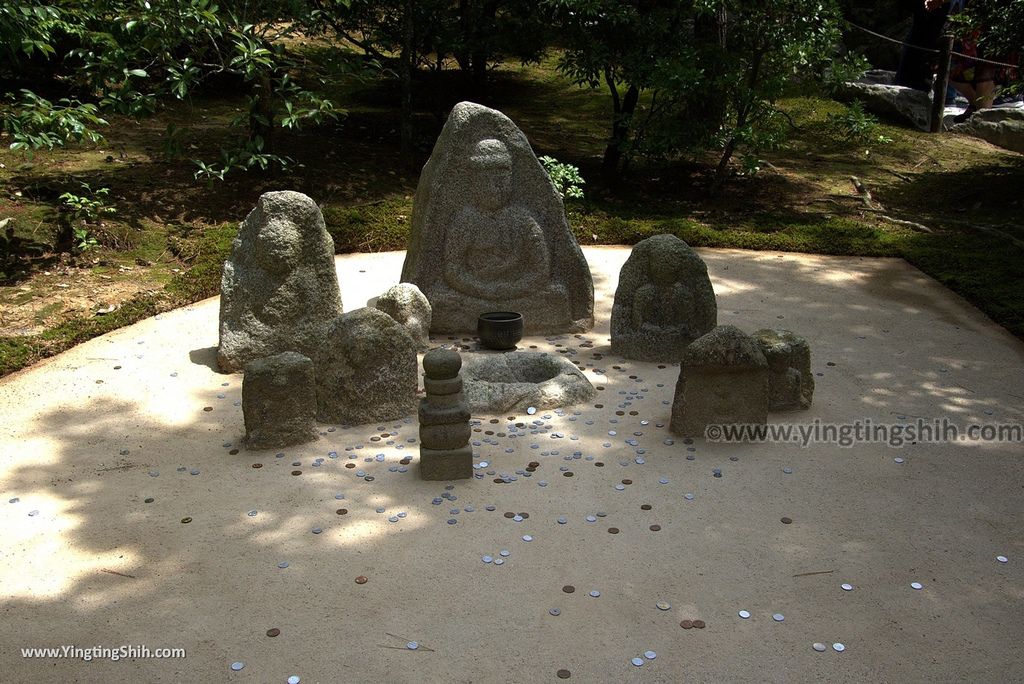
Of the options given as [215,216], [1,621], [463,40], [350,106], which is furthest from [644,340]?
[350,106]

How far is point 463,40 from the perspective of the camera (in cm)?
1149

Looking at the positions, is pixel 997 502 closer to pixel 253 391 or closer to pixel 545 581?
pixel 545 581

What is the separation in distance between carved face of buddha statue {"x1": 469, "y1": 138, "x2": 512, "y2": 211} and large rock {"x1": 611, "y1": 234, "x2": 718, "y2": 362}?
49.6 inches

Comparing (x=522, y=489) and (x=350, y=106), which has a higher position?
(x=350, y=106)

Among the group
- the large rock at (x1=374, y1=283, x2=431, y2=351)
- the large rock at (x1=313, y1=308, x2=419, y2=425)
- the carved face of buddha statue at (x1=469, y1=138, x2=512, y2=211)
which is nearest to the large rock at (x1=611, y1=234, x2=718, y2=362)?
the carved face of buddha statue at (x1=469, y1=138, x2=512, y2=211)

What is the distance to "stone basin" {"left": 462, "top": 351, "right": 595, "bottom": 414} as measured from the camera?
19.1 feet

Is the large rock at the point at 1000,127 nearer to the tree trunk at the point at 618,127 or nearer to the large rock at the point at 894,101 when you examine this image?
the large rock at the point at 894,101

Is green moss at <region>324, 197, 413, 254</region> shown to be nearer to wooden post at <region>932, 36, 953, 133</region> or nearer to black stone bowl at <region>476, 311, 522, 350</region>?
black stone bowl at <region>476, 311, 522, 350</region>

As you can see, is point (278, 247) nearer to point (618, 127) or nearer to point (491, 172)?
point (491, 172)

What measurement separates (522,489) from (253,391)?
5.64ft

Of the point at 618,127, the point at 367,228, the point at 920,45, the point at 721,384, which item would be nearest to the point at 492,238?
the point at 721,384

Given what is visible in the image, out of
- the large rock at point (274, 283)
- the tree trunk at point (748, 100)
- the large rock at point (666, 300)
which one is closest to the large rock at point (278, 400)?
the large rock at point (274, 283)

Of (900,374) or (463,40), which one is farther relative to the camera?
(463,40)

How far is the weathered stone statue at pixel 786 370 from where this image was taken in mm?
5672
